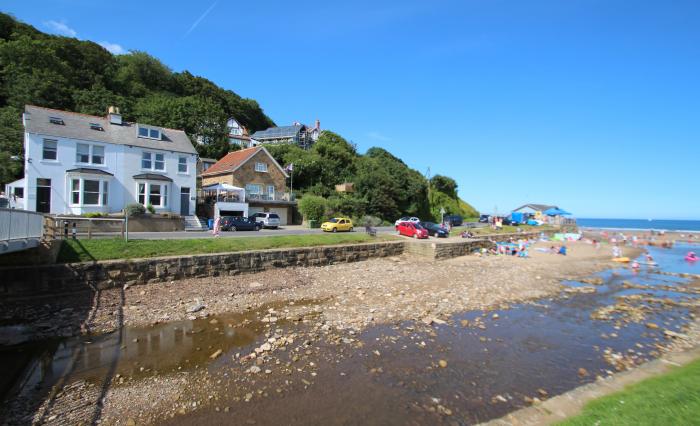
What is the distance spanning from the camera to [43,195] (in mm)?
24641

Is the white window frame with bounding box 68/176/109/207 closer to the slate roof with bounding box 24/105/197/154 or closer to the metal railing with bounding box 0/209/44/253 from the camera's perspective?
the slate roof with bounding box 24/105/197/154

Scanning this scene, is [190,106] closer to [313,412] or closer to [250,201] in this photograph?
[250,201]

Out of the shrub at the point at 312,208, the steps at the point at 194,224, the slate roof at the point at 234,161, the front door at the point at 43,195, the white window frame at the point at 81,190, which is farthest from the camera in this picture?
the slate roof at the point at 234,161

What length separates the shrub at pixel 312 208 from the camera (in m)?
38.9

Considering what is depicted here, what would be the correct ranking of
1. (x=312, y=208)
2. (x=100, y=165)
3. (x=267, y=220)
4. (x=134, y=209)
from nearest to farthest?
(x=134, y=209) < (x=100, y=165) < (x=267, y=220) < (x=312, y=208)

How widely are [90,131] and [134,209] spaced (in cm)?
826

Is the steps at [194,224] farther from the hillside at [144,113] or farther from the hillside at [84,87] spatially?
the hillside at [84,87]

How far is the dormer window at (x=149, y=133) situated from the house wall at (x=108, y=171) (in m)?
1.86

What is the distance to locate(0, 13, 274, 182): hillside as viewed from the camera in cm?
4006

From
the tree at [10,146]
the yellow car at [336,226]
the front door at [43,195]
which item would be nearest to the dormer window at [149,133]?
the front door at [43,195]

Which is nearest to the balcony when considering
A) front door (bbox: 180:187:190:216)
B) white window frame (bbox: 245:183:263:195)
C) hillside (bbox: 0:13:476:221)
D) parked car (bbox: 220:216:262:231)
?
white window frame (bbox: 245:183:263:195)

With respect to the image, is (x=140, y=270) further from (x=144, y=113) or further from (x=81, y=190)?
(x=144, y=113)

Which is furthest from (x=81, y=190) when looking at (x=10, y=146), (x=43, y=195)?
(x=10, y=146)

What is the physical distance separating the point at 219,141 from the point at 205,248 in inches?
1783
